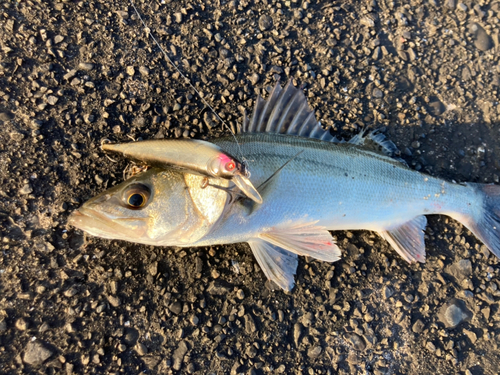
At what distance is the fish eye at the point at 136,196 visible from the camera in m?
1.78

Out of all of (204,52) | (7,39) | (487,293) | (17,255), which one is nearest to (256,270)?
(17,255)

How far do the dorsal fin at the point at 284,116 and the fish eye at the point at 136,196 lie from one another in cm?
84

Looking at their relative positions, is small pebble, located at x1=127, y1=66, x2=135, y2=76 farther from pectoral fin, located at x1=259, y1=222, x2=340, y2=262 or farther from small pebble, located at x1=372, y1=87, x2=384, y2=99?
small pebble, located at x1=372, y1=87, x2=384, y2=99

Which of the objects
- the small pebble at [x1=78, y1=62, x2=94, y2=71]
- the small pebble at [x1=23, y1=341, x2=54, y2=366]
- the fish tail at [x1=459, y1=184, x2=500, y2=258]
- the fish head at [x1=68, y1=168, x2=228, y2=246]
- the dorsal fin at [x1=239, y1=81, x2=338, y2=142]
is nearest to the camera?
the fish head at [x1=68, y1=168, x2=228, y2=246]

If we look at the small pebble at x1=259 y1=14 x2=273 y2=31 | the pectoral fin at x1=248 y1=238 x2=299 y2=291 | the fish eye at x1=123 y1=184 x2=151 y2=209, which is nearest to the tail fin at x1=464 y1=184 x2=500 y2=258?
the pectoral fin at x1=248 y1=238 x2=299 y2=291

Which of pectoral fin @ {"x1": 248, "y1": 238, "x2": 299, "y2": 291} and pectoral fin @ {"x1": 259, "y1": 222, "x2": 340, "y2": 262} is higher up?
pectoral fin @ {"x1": 259, "y1": 222, "x2": 340, "y2": 262}

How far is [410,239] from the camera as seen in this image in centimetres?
245

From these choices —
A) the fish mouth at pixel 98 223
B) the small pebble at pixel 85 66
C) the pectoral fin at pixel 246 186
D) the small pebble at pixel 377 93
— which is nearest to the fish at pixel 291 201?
the fish mouth at pixel 98 223

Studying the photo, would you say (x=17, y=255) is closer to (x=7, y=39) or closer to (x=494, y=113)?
(x=7, y=39)

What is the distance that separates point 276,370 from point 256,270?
741 millimetres

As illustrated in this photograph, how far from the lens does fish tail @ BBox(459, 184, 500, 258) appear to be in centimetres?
254

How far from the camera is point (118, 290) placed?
213cm

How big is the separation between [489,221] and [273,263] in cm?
199

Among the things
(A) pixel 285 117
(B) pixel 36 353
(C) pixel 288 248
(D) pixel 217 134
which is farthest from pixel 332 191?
(B) pixel 36 353
